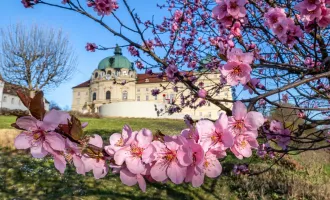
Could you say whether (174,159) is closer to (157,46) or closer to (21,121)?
(21,121)

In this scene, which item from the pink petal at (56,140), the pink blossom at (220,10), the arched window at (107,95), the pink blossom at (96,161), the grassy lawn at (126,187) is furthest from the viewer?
the arched window at (107,95)

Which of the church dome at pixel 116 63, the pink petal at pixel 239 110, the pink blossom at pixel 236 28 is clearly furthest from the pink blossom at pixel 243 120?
the church dome at pixel 116 63

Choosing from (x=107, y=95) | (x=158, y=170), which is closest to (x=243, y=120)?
(x=158, y=170)

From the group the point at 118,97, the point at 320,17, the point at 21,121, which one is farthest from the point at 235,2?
the point at 118,97

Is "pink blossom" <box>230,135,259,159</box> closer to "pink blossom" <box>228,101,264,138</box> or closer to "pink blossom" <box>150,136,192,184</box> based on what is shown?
"pink blossom" <box>228,101,264,138</box>

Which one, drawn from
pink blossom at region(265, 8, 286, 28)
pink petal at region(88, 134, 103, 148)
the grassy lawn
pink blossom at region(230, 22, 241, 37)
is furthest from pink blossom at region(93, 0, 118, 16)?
the grassy lawn

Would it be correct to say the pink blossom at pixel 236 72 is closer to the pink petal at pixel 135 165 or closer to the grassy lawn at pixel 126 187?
the pink petal at pixel 135 165

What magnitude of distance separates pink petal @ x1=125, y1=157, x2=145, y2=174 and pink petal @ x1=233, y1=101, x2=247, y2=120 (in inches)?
13.0

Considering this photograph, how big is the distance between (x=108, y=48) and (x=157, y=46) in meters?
1.76

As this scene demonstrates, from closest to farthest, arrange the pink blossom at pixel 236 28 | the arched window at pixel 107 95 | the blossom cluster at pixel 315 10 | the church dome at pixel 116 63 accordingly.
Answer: the blossom cluster at pixel 315 10
the pink blossom at pixel 236 28
the church dome at pixel 116 63
the arched window at pixel 107 95

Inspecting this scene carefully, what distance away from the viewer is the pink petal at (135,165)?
81cm

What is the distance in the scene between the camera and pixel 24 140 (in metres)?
0.82

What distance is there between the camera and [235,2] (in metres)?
1.44

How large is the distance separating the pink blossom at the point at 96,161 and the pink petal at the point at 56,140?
0.35 feet
